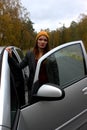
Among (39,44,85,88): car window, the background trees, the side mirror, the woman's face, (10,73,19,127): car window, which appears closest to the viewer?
(10,73,19,127): car window

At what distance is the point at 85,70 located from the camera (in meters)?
5.41

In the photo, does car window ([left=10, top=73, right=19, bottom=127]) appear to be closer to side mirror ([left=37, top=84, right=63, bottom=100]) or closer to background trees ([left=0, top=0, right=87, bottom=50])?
side mirror ([left=37, top=84, right=63, bottom=100])

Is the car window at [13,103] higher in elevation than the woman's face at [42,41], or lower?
lower

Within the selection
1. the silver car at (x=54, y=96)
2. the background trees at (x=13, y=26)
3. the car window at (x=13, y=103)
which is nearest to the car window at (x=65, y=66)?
the silver car at (x=54, y=96)

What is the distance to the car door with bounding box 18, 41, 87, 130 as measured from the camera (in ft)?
12.9

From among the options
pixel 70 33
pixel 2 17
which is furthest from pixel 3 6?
pixel 70 33

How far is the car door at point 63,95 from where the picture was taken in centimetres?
393

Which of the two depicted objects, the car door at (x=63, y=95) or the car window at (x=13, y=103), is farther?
the car door at (x=63, y=95)

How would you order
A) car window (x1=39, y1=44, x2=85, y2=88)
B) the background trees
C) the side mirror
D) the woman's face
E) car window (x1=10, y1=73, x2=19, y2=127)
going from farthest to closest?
the background trees, the woman's face, car window (x1=39, y1=44, x2=85, y2=88), the side mirror, car window (x1=10, y1=73, x2=19, y2=127)

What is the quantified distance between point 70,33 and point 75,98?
70.7 metres

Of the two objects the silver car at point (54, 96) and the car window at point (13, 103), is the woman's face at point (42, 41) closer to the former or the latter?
the silver car at point (54, 96)

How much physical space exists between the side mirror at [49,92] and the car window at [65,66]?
1.78 ft

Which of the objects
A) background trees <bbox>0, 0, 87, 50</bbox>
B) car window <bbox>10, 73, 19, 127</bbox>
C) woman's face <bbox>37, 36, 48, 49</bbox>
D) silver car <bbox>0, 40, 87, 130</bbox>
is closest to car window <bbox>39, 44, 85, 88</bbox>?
silver car <bbox>0, 40, 87, 130</bbox>

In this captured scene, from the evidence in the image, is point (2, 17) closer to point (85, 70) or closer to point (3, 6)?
point (3, 6)
